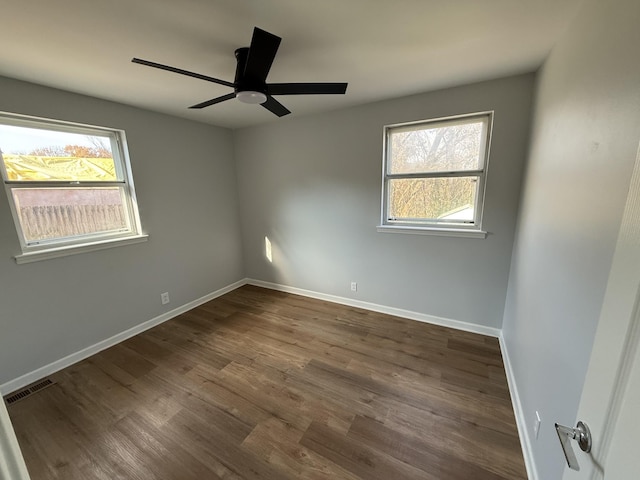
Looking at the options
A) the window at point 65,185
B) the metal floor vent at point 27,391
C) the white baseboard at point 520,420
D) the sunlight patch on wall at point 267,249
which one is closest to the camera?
the white baseboard at point 520,420

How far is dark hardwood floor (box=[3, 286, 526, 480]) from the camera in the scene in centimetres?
143

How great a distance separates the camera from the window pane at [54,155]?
1987 mm

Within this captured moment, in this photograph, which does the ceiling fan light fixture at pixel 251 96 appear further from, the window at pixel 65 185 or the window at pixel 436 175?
the window at pixel 65 185

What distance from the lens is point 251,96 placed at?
1.64 metres

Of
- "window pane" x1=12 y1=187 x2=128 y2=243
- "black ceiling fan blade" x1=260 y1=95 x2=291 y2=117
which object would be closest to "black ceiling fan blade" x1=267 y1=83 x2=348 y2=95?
"black ceiling fan blade" x1=260 y1=95 x2=291 y2=117

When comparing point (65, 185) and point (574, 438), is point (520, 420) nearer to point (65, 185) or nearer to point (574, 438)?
point (574, 438)

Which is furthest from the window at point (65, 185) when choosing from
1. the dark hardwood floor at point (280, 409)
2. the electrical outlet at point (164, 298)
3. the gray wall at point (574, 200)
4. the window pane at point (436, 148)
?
the gray wall at point (574, 200)

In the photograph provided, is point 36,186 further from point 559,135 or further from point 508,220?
point 508,220

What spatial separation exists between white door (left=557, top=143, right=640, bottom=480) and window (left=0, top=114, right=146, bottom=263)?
328 cm

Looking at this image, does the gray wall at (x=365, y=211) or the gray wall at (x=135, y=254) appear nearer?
the gray wall at (x=135, y=254)

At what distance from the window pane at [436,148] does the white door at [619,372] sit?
223cm

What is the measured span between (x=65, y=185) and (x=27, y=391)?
1.69 metres

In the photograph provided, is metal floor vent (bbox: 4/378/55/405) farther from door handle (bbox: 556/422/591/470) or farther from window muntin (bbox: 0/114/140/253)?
door handle (bbox: 556/422/591/470)

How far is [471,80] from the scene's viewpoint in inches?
86.9
